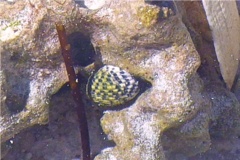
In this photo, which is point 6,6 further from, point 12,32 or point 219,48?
point 219,48

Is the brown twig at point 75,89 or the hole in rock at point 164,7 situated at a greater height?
the hole in rock at point 164,7

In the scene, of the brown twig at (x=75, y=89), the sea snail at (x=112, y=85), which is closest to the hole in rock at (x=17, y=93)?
the brown twig at (x=75, y=89)

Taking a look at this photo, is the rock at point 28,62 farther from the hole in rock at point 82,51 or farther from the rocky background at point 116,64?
the hole in rock at point 82,51

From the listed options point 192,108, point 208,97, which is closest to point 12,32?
point 192,108

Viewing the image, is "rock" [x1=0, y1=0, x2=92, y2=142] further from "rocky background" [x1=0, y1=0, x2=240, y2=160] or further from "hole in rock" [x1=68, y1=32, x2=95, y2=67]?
"hole in rock" [x1=68, y1=32, x2=95, y2=67]

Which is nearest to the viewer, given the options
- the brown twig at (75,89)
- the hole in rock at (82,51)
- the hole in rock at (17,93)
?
the brown twig at (75,89)

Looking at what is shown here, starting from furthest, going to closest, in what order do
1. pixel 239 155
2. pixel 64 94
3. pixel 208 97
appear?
1. pixel 239 155
2. pixel 208 97
3. pixel 64 94
